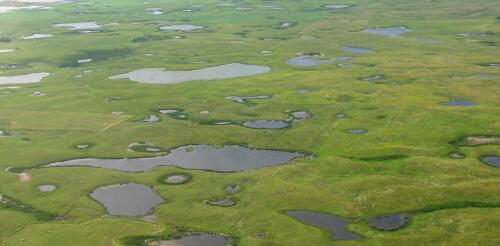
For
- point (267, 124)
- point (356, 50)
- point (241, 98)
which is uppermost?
point (356, 50)

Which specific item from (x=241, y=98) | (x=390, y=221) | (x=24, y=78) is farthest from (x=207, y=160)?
(x=24, y=78)

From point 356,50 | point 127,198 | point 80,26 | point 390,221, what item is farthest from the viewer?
point 80,26

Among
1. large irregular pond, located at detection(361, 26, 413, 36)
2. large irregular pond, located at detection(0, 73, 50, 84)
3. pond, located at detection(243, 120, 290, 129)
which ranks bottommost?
pond, located at detection(243, 120, 290, 129)

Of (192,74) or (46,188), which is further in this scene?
(192,74)

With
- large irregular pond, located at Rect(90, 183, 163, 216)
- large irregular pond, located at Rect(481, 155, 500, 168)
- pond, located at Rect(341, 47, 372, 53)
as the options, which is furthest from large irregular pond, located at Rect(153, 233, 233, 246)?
pond, located at Rect(341, 47, 372, 53)

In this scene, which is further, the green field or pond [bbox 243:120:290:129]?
pond [bbox 243:120:290:129]

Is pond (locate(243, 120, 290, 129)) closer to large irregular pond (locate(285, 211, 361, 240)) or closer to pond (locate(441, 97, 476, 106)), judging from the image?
pond (locate(441, 97, 476, 106))

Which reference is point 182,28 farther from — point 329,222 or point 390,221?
point 390,221
